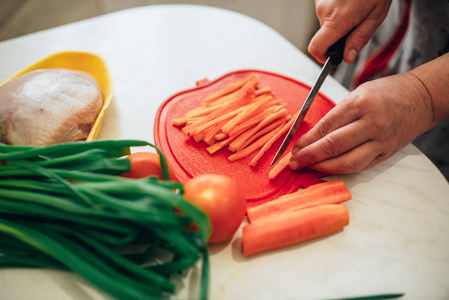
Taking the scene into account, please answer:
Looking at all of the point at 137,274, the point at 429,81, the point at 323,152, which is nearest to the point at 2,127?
the point at 137,274

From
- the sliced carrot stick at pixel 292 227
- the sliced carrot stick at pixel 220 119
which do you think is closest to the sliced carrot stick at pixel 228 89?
the sliced carrot stick at pixel 220 119

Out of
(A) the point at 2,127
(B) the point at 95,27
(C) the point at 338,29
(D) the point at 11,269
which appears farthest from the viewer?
(B) the point at 95,27

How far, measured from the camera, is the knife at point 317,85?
4.11 feet

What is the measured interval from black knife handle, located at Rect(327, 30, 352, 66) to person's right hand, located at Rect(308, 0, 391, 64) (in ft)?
0.05

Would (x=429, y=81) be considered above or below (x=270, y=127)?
above

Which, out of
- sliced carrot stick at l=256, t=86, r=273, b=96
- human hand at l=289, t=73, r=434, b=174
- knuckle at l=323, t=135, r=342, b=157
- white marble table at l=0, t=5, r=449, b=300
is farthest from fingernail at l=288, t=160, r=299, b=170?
sliced carrot stick at l=256, t=86, r=273, b=96

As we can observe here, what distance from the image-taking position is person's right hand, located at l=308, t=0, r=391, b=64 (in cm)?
137

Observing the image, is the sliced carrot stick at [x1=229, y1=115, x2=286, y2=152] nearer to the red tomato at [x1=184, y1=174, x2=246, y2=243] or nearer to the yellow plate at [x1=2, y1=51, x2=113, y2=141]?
the red tomato at [x1=184, y1=174, x2=246, y2=243]

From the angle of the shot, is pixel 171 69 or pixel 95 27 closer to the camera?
pixel 171 69

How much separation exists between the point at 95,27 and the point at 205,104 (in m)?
0.96

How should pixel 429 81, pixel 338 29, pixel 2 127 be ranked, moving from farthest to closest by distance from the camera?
pixel 338 29
pixel 429 81
pixel 2 127

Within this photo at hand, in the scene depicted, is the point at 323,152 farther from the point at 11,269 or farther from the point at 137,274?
the point at 11,269

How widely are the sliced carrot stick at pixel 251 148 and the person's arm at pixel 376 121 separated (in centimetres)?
17

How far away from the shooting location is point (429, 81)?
1181 millimetres
